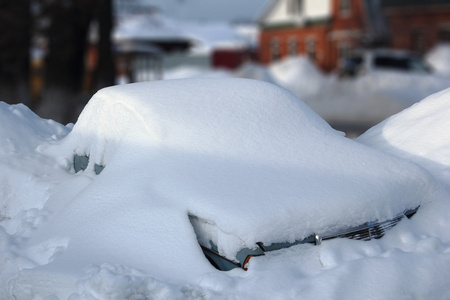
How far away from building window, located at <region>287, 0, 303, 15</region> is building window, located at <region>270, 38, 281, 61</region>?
2.27 meters

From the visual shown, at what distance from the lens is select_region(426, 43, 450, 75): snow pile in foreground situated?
31.7 metres

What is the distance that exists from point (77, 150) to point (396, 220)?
2.58m

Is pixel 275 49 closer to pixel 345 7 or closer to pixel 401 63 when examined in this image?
pixel 345 7

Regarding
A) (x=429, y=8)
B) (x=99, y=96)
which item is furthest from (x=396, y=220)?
(x=429, y=8)

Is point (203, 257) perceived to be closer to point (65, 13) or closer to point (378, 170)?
point (378, 170)

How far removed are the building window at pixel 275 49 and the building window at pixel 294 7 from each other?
7.46 feet

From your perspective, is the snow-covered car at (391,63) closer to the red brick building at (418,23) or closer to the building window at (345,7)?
the red brick building at (418,23)

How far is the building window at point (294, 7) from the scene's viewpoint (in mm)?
45391

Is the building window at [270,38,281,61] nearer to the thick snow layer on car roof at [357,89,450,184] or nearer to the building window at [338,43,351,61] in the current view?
the building window at [338,43,351,61]

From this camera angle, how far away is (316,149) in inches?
180

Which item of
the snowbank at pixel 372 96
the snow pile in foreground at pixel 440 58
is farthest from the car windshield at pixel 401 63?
the snow pile in foreground at pixel 440 58

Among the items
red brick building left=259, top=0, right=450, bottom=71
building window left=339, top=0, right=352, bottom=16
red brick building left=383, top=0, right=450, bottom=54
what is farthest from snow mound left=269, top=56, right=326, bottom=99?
building window left=339, top=0, right=352, bottom=16

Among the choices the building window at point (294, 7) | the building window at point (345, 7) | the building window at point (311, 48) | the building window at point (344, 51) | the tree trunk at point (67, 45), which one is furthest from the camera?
the building window at point (294, 7)

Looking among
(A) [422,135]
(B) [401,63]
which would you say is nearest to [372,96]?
(B) [401,63]
